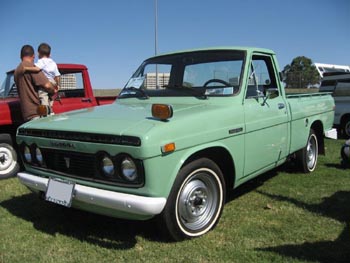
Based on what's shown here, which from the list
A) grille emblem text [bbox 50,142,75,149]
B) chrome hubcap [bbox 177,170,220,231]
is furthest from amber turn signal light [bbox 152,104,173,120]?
grille emblem text [bbox 50,142,75,149]

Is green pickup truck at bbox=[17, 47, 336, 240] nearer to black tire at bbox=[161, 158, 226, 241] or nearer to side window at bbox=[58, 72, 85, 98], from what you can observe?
black tire at bbox=[161, 158, 226, 241]

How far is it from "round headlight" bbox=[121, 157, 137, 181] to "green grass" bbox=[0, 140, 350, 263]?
2.33 feet

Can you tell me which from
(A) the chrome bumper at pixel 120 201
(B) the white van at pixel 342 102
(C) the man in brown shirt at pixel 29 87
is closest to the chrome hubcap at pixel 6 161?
(C) the man in brown shirt at pixel 29 87

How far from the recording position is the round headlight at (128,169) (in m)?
3.15

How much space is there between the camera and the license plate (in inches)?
135

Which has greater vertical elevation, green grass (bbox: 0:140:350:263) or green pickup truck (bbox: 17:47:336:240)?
green pickup truck (bbox: 17:47:336:240)

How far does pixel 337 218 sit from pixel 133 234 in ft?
7.08

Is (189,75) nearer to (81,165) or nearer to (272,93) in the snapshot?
(272,93)

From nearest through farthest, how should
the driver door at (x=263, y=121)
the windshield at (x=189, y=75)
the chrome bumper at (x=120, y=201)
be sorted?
1. the chrome bumper at (x=120, y=201)
2. the driver door at (x=263, y=121)
3. the windshield at (x=189, y=75)

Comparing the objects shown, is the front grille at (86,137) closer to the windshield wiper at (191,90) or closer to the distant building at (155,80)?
the windshield wiper at (191,90)

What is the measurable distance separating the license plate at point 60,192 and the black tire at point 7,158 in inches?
123

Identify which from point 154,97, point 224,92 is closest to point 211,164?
point 224,92

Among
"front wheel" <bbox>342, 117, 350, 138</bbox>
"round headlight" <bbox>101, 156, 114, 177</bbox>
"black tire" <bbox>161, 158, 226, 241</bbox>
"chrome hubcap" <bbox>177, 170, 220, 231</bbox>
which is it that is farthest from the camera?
"front wheel" <bbox>342, 117, 350, 138</bbox>

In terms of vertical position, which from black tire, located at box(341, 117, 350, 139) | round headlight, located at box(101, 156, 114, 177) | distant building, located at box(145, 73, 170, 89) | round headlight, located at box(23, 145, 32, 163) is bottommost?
black tire, located at box(341, 117, 350, 139)
